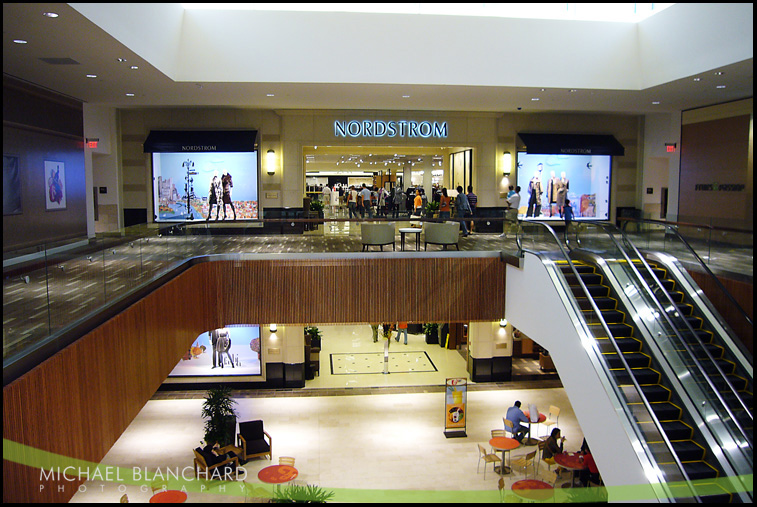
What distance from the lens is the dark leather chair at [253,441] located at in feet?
40.5

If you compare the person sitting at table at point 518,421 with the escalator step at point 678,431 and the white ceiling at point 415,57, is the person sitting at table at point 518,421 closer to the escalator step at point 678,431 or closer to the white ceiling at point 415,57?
the escalator step at point 678,431

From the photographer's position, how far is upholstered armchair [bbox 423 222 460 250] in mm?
12867

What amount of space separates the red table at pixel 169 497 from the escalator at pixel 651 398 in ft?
24.4

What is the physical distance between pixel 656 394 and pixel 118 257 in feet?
23.2

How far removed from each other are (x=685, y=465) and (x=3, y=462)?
6566 millimetres

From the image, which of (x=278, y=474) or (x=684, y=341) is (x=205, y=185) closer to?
(x=278, y=474)

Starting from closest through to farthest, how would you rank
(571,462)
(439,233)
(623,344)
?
(623,344) → (571,462) → (439,233)

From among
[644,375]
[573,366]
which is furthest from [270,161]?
[644,375]

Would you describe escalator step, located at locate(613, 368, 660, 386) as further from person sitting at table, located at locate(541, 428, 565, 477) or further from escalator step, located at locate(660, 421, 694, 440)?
person sitting at table, located at locate(541, 428, 565, 477)

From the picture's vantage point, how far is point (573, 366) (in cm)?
867

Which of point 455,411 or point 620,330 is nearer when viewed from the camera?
point 620,330

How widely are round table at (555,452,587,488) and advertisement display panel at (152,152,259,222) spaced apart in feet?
37.2

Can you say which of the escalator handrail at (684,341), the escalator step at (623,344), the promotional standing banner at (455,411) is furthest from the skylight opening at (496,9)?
the promotional standing banner at (455,411)

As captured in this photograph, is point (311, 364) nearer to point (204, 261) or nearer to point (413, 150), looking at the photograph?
point (204, 261)
